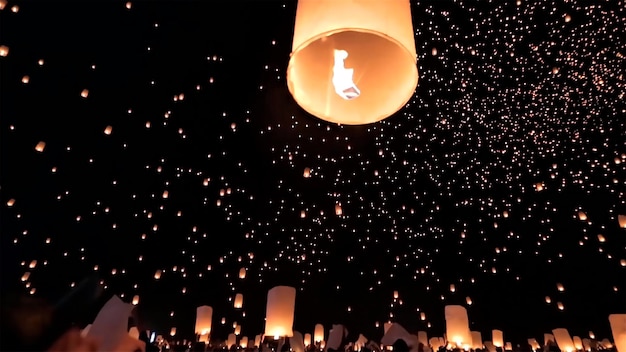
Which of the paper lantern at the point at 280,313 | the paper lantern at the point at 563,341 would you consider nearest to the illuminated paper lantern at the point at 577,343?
the paper lantern at the point at 563,341

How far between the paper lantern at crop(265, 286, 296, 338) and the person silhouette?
4.14 metres

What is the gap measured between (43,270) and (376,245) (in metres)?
6.07

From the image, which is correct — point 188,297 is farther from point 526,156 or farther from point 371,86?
point 371,86

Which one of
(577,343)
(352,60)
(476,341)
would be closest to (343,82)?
(352,60)

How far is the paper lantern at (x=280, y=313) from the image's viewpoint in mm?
4848

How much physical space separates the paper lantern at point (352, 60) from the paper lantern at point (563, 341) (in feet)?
26.6

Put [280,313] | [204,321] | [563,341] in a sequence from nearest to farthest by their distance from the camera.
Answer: [280,313], [204,321], [563,341]

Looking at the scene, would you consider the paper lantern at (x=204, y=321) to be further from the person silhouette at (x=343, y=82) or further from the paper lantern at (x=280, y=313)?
the person silhouette at (x=343, y=82)

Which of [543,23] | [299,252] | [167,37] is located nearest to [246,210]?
[299,252]

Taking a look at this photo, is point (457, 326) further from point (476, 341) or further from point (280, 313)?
point (280, 313)

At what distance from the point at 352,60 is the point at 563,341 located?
326 inches

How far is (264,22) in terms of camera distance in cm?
416

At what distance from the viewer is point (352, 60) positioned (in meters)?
1.38

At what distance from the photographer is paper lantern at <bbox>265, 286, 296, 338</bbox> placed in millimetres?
4848
